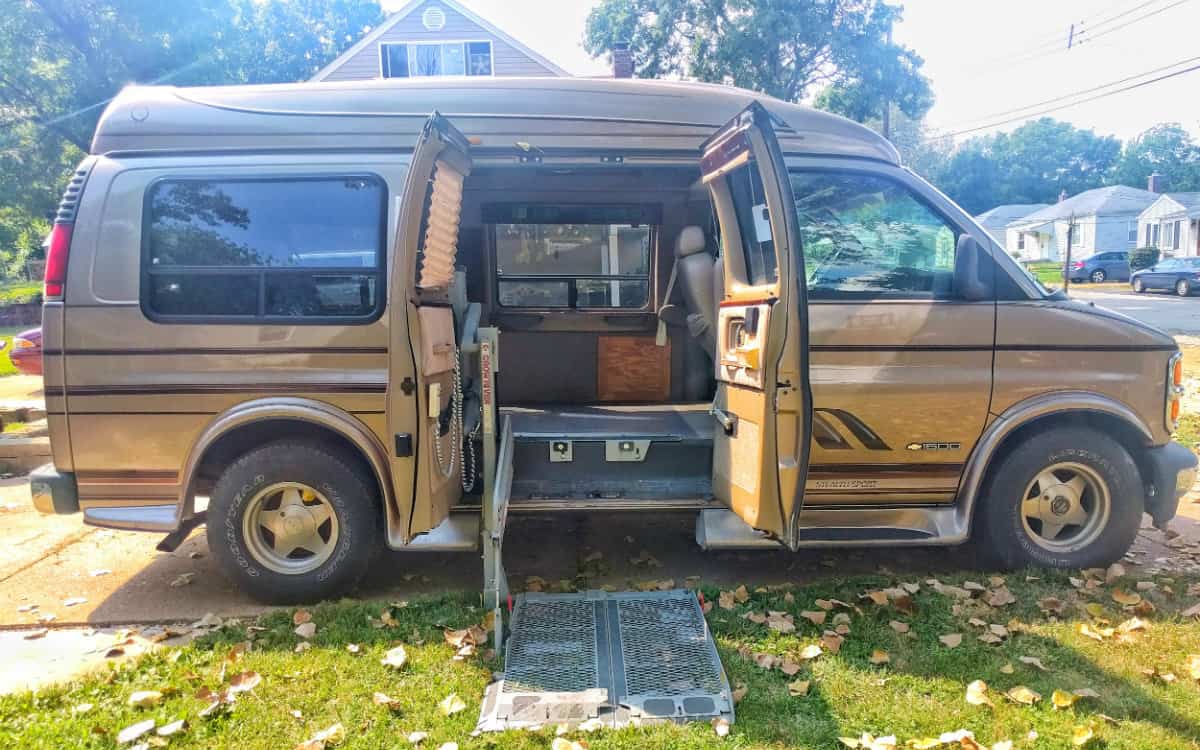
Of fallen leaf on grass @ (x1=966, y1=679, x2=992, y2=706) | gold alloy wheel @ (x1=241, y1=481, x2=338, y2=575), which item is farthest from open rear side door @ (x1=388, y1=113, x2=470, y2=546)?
fallen leaf on grass @ (x1=966, y1=679, x2=992, y2=706)

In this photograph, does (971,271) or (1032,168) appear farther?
(1032,168)

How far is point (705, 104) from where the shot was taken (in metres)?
4.52

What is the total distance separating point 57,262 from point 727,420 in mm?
3699

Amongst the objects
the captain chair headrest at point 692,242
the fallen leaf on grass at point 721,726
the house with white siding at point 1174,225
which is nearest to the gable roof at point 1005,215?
the house with white siding at point 1174,225

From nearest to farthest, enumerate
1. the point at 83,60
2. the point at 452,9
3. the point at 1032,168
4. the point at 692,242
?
the point at 692,242 → the point at 83,60 → the point at 452,9 → the point at 1032,168

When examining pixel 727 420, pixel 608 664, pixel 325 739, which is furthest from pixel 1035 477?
pixel 325 739

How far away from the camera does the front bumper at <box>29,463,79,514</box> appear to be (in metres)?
4.25

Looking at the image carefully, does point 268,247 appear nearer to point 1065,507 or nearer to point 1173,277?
point 1065,507

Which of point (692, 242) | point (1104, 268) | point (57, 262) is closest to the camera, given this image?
point (57, 262)

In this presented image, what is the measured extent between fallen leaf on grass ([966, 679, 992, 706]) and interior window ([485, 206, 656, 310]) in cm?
369

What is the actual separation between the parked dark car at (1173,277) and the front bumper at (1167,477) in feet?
98.8

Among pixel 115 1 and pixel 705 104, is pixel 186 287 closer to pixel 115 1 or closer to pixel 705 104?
pixel 705 104

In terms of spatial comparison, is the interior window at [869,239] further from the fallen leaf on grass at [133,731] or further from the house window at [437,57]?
the house window at [437,57]

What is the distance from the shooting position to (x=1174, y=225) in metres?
42.2
